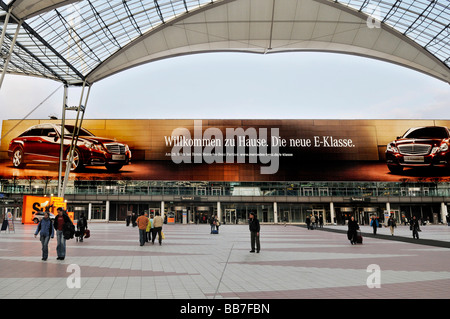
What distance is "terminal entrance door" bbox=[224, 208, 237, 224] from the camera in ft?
188

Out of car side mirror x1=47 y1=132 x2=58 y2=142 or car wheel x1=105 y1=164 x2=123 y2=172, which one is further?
car wheel x1=105 y1=164 x2=123 y2=172

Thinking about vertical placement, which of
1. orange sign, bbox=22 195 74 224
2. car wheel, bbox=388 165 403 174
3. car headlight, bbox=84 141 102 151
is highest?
car headlight, bbox=84 141 102 151

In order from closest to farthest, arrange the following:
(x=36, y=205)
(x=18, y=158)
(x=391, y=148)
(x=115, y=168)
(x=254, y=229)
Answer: (x=254, y=229)
(x=36, y=205)
(x=115, y=168)
(x=18, y=158)
(x=391, y=148)

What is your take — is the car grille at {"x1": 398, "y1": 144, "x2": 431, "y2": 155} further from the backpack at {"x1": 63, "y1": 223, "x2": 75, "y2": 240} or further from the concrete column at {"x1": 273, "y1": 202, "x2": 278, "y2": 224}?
the backpack at {"x1": 63, "y1": 223, "x2": 75, "y2": 240}

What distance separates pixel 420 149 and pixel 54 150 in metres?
66.4

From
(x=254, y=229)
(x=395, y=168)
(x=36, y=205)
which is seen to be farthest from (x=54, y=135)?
(x=395, y=168)

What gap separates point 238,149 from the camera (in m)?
65.4

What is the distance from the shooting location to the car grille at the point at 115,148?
62.7 meters

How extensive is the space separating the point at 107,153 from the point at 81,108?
29183 mm

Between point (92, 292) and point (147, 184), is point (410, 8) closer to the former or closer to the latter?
point (92, 292)

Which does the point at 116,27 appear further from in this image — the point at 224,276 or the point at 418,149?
the point at 418,149

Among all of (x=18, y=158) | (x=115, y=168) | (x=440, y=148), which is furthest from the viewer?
(x=18, y=158)

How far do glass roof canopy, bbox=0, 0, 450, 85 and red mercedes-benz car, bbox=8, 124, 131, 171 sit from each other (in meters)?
28.5

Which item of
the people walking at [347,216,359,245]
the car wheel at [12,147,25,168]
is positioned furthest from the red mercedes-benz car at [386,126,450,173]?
the car wheel at [12,147,25,168]
